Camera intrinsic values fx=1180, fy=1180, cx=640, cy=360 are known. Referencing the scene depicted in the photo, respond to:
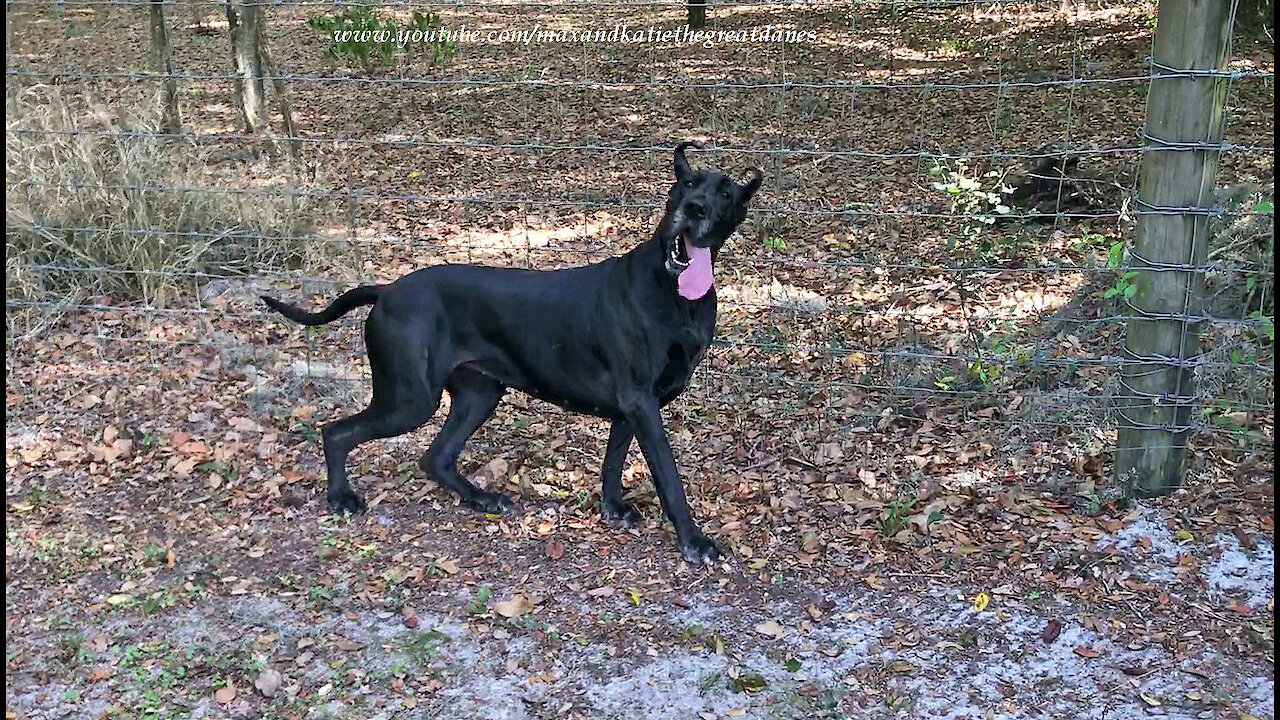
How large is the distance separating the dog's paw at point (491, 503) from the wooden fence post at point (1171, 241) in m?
2.42

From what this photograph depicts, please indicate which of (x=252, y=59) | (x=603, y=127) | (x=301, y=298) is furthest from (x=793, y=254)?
(x=252, y=59)

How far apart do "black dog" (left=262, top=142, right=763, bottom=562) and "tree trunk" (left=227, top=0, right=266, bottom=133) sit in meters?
4.94

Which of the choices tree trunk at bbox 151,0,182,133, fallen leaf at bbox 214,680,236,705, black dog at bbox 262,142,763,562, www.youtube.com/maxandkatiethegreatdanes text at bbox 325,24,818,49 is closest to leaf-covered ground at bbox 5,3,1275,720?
fallen leaf at bbox 214,680,236,705

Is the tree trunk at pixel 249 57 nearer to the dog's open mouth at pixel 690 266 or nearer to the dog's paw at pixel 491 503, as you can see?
the dog's paw at pixel 491 503

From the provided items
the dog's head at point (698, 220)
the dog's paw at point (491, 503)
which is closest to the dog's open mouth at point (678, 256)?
the dog's head at point (698, 220)

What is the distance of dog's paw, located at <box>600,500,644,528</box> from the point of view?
4711mm

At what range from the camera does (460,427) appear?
4.89 m

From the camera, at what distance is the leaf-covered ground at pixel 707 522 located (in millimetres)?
3674

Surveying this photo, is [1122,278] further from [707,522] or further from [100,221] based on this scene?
[100,221]

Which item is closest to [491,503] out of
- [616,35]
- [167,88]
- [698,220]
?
[698,220]

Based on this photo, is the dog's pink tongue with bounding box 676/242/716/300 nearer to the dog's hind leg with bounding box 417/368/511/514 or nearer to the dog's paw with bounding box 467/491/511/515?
the dog's hind leg with bounding box 417/368/511/514

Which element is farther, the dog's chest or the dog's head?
the dog's chest

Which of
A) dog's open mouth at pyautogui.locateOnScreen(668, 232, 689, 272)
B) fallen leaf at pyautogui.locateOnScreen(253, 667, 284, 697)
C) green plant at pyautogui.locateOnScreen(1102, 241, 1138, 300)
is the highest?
dog's open mouth at pyautogui.locateOnScreen(668, 232, 689, 272)

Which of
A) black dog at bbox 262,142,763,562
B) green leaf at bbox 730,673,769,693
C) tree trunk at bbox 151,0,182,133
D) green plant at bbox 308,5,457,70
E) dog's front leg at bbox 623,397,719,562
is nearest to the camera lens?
green leaf at bbox 730,673,769,693
